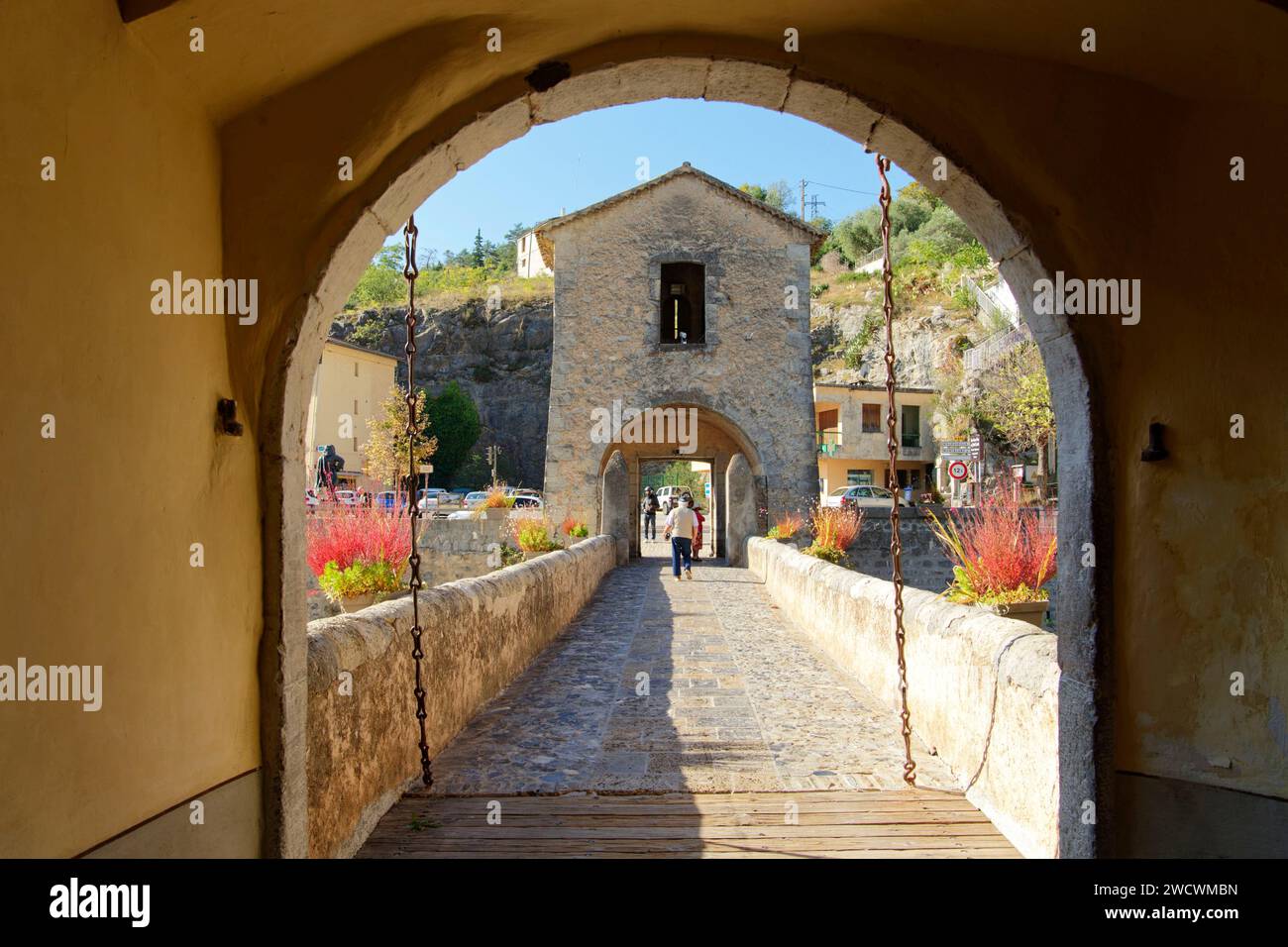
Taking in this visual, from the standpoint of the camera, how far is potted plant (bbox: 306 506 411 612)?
5.79 m

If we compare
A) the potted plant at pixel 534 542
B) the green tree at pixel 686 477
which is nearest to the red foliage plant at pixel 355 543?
the potted plant at pixel 534 542

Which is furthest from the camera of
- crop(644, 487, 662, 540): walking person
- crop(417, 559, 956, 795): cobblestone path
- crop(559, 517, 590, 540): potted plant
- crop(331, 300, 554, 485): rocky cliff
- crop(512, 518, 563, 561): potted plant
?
crop(331, 300, 554, 485): rocky cliff

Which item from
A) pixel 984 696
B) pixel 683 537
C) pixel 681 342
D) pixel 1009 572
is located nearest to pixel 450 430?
pixel 681 342

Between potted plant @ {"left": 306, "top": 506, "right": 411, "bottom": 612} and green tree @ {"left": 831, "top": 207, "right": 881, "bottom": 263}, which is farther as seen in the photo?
green tree @ {"left": 831, "top": 207, "right": 881, "bottom": 263}

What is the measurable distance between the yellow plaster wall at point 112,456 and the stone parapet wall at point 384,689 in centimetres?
51

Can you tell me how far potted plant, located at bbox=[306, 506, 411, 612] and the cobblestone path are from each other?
1.08 meters

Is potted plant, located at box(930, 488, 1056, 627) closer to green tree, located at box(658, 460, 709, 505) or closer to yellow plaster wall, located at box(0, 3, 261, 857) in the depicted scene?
yellow plaster wall, located at box(0, 3, 261, 857)

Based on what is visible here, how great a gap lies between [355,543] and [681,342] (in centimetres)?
1256

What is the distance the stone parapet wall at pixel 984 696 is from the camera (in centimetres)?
319

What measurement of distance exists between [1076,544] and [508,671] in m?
4.60

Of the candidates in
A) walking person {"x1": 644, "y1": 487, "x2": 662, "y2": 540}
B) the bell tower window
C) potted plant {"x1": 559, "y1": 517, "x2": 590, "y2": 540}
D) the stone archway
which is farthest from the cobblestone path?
walking person {"x1": 644, "y1": 487, "x2": 662, "y2": 540}

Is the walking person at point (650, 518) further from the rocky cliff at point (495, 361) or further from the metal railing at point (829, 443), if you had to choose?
the rocky cliff at point (495, 361)

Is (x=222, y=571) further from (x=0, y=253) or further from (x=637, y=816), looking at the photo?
(x=637, y=816)
